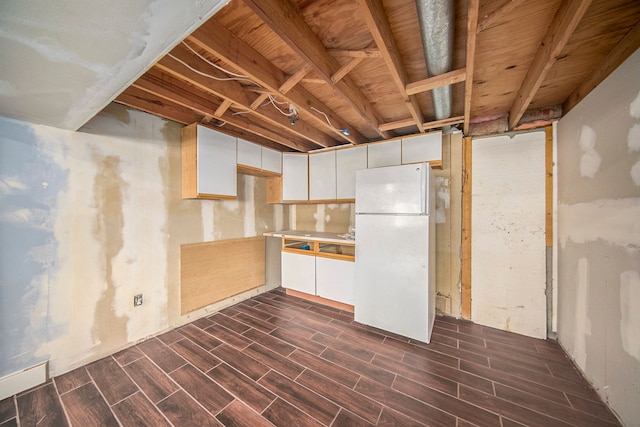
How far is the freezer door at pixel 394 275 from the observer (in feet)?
6.87

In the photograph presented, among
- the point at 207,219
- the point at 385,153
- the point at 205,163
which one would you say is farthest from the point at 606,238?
the point at 207,219

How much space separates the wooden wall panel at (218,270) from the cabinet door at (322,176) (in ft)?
3.75

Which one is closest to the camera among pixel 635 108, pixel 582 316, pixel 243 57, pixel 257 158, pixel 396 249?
pixel 635 108

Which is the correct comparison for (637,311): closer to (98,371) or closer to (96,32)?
(96,32)

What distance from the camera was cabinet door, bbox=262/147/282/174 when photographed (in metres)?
3.02

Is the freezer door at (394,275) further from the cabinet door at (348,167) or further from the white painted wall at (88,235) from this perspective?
the white painted wall at (88,235)

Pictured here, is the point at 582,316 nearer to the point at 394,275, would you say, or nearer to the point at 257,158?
the point at 394,275

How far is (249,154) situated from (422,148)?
2.11 meters

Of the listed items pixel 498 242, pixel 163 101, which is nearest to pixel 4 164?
pixel 163 101

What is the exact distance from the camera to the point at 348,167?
3.00m

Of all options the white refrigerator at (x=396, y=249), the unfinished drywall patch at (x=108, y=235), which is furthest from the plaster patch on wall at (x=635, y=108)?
the unfinished drywall patch at (x=108, y=235)

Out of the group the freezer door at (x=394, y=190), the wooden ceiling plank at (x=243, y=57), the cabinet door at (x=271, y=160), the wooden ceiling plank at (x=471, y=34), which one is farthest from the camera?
the cabinet door at (x=271, y=160)

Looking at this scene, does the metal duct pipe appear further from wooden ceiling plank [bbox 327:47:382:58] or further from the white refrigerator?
the white refrigerator

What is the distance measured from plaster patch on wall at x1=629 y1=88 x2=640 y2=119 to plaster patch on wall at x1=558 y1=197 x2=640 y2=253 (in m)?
0.48
